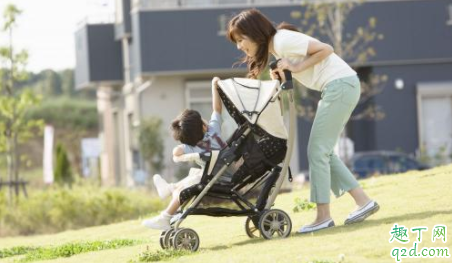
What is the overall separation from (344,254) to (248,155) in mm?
1822

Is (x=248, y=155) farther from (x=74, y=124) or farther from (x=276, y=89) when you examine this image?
(x=74, y=124)

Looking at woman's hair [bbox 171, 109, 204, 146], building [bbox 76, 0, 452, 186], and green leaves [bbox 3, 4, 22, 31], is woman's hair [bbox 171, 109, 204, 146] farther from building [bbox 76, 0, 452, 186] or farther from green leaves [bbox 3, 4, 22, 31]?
building [bbox 76, 0, 452, 186]

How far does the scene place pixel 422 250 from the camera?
8242mm

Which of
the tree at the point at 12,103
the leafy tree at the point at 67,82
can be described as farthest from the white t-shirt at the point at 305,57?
the leafy tree at the point at 67,82

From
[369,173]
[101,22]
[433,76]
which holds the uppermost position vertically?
[101,22]

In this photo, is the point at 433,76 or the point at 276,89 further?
the point at 433,76

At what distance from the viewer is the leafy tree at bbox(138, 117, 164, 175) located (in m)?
37.8

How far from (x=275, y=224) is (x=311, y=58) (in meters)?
1.42

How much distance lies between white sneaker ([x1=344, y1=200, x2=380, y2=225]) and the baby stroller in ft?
1.85

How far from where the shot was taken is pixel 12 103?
27.4 meters

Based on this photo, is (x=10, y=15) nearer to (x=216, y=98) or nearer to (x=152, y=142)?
(x=152, y=142)

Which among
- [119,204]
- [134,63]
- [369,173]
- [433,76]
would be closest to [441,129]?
[433,76]

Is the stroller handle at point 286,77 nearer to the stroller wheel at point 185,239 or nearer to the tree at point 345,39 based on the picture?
the stroller wheel at point 185,239

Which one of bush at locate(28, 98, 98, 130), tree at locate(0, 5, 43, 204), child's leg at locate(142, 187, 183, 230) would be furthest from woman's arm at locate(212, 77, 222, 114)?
bush at locate(28, 98, 98, 130)
